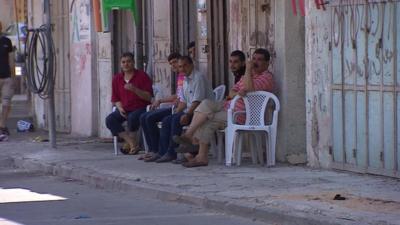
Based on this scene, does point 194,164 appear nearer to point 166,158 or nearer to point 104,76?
point 166,158

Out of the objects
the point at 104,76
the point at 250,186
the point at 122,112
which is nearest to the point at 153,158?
the point at 122,112

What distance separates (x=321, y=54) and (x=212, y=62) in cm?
298

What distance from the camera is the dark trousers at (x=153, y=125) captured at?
47.7 ft

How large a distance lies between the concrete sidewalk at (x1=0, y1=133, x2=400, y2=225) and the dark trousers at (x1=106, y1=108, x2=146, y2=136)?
0.40 m

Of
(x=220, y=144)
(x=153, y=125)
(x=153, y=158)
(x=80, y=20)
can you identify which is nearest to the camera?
(x=220, y=144)

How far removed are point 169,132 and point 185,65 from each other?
2.94 ft

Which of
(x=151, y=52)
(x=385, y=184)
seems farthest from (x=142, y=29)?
(x=385, y=184)

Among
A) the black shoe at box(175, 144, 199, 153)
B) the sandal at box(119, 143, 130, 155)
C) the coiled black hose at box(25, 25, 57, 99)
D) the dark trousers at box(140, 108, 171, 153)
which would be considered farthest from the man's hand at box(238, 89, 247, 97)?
the coiled black hose at box(25, 25, 57, 99)

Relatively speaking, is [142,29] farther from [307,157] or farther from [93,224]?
[93,224]

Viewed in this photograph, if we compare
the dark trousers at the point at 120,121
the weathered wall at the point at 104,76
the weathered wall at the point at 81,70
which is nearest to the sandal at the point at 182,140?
the dark trousers at the point at 120,121

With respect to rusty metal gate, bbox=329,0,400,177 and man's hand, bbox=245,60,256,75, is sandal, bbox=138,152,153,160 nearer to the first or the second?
man's hand, bbox=245,60,256,75

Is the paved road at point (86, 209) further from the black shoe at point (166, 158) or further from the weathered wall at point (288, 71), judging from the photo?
the weathered wall at point (288, 71)

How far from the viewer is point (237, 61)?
1382cm

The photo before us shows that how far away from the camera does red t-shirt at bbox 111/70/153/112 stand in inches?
602
